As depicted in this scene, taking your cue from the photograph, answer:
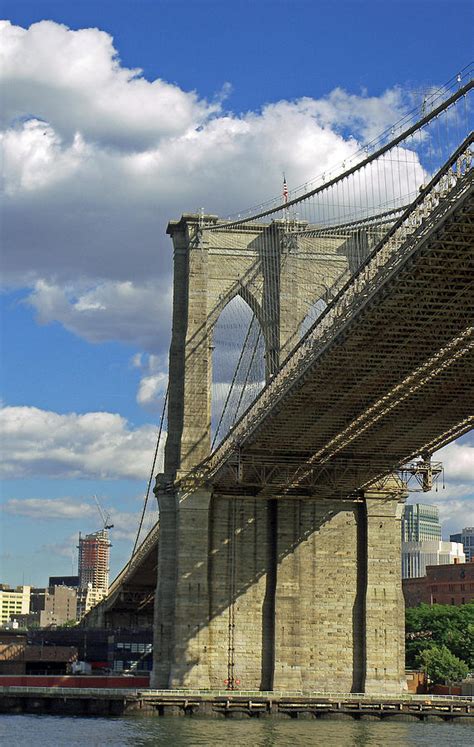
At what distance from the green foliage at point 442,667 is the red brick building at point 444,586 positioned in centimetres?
5497

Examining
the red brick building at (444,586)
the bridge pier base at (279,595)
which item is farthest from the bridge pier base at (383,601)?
the red brick building at (444,586)

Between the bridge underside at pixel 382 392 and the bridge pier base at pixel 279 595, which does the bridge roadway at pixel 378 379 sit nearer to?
the bridge underside at pixel 382 392

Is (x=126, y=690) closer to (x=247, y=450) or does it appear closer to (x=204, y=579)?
(x=204, y=579)

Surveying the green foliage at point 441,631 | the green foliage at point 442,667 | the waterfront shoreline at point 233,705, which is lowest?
the waterfront shoreline at point 233,705

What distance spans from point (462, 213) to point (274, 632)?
3604 centimetres

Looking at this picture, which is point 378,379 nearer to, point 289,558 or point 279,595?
point 289,558

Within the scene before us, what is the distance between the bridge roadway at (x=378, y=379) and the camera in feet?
123

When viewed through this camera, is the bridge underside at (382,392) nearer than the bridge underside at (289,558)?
Yes

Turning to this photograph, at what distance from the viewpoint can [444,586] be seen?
14338 centimetres

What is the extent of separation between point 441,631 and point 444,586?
45.9m

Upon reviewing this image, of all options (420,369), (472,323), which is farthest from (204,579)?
(472,323)

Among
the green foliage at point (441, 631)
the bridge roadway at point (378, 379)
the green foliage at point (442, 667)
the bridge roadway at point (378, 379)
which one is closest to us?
the bridge roadway at point (378, 379)

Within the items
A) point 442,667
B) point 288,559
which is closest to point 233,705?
point 288,559

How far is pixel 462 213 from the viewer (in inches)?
1324
